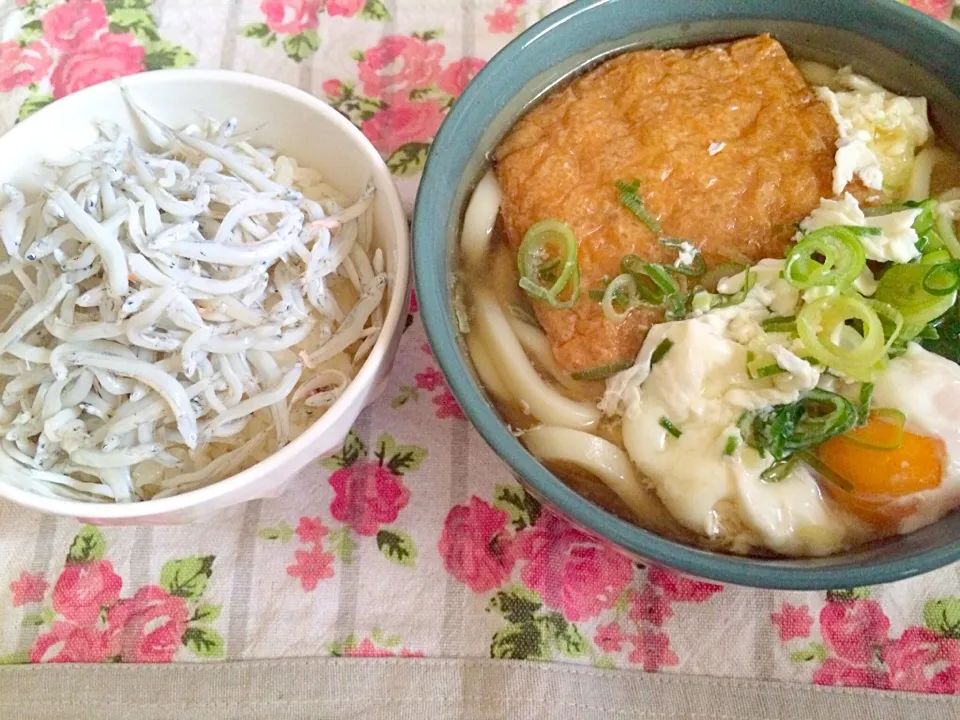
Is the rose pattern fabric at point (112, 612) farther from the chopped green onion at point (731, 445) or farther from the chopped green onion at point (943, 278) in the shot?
the chopped green onion at point (943, 278)

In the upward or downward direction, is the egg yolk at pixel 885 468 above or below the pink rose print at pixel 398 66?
below

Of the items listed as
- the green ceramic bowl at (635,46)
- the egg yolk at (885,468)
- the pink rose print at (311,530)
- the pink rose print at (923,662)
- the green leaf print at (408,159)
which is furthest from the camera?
the green leaf print at (408,159)

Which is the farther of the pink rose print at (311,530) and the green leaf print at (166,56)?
the green leaf print at (166,56)

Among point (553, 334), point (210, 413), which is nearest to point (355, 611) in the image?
point (210, 413)

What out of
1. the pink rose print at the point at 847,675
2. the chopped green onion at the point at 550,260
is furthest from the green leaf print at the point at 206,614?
the pink rose print at the point at 847,675

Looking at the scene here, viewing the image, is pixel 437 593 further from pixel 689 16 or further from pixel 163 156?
pixel 689 16

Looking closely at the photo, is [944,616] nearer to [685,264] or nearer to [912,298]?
[912,298]

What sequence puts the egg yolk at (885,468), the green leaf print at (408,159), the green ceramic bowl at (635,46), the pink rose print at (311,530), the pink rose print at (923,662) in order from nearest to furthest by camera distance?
the green ceramic bowl at (635,46), the egg yolk at (885,468), the pink rose print at (923,662), the pink rose print at (311,530), the green leaf print at (408,159)

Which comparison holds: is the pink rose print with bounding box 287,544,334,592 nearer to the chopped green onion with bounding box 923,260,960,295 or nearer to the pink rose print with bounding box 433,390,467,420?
the pink rose print with bounding box 433,390,467,420
